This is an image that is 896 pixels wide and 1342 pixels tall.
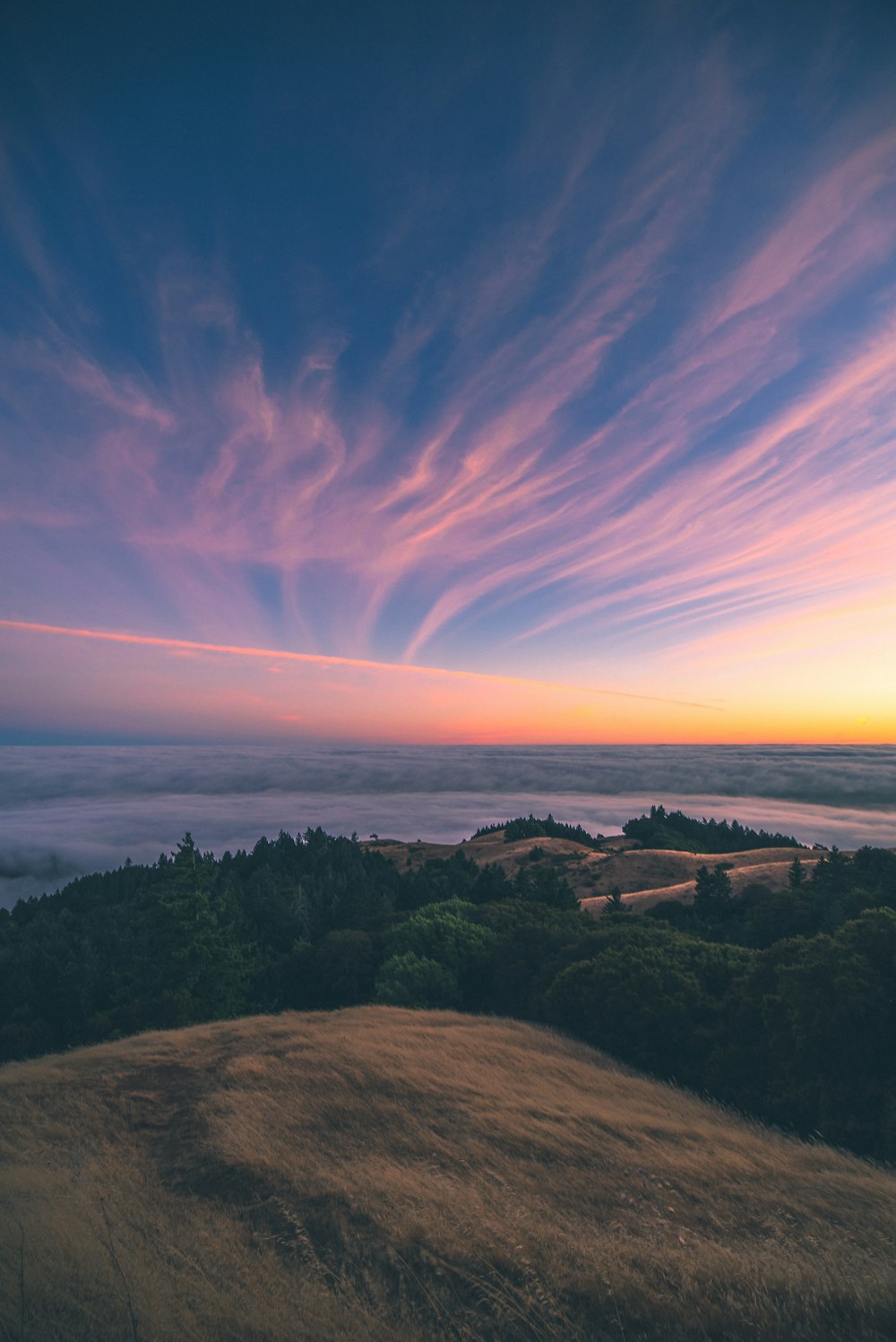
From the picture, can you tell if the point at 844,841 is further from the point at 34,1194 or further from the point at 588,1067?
the point at 34,1194

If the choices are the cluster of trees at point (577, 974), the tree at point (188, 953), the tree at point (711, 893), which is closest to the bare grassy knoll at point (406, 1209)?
the cluster of trees at point (577, 974)

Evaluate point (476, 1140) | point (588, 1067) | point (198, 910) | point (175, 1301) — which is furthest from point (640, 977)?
point (198, 910)

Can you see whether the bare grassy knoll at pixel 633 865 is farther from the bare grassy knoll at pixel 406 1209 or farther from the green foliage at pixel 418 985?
the bare grassy knoll at pixel 406 1209

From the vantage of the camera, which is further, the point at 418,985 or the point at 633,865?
the point at 633,865

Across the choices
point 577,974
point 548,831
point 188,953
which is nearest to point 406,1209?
point 577,974

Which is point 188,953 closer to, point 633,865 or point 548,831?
point 633,865
